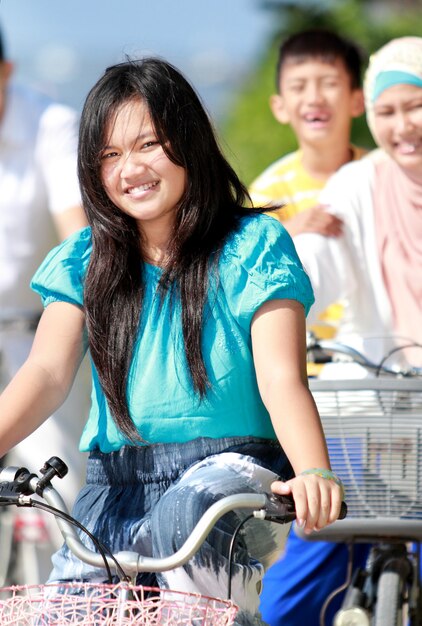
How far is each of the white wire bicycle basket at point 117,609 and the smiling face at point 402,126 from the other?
7.66ft

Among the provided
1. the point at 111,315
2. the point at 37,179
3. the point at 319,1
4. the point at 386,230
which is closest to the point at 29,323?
the point at 37,179

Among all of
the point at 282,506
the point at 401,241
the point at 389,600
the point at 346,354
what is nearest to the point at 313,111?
the point at 401,241

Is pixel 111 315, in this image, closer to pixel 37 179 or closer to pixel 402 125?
pixel 402 125

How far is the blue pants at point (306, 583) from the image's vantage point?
4387 mm

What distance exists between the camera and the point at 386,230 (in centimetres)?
444

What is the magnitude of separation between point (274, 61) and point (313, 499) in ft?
39.9

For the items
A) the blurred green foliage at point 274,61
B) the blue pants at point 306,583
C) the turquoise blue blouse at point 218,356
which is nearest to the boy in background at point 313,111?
the blue pants at point 306,583

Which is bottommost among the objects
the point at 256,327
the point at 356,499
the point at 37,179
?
the point at 356,499

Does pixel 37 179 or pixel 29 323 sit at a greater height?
pixel 37 179

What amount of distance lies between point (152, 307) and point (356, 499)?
1045mm

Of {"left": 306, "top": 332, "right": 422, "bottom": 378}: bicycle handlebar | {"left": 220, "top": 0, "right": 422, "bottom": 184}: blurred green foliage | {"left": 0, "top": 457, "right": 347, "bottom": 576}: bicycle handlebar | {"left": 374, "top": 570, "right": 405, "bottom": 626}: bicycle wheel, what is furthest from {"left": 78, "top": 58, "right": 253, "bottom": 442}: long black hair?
{"left": 220, "top": 0, "right": 422, "bottom": 184}: blurred green foliage

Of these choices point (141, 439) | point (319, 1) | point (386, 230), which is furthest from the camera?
point (319, 1)

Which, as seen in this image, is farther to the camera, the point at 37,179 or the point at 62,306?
the point at 37,179

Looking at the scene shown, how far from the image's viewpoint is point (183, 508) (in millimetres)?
2529
